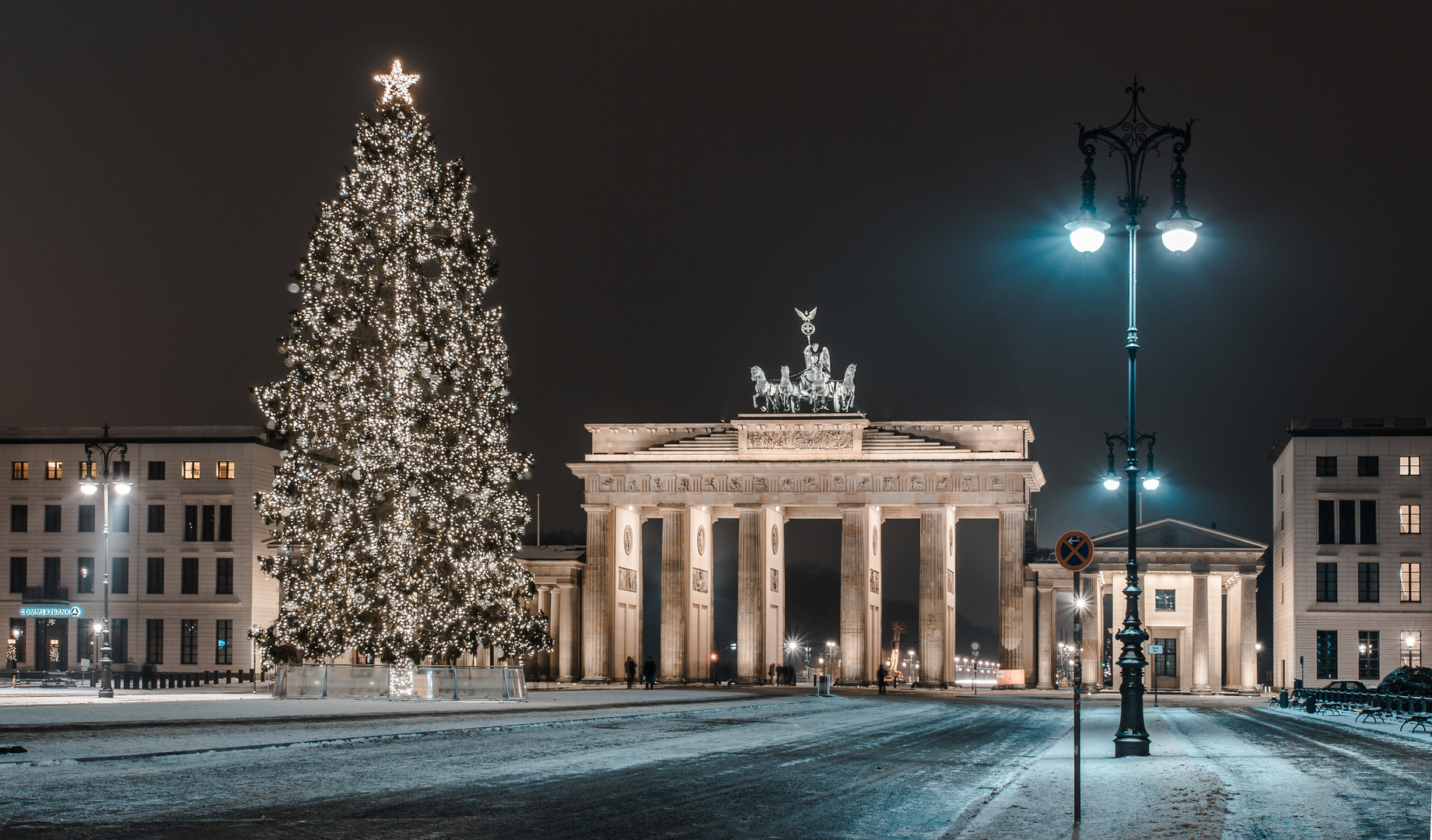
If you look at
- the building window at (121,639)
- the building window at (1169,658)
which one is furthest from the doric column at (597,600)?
the building window at (1169,658)

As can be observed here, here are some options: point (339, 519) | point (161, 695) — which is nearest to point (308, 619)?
point (339, 519)

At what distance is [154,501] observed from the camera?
8681 cm

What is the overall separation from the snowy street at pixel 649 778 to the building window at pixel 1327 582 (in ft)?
160

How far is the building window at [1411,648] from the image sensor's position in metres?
81.7

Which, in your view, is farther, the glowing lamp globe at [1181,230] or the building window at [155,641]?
the building window at [155,641]

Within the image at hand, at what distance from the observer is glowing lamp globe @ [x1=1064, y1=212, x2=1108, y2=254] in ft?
79.0

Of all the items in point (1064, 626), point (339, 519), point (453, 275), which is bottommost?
point (1064, 626)

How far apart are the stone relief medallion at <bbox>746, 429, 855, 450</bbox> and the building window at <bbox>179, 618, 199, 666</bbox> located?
1301 inches

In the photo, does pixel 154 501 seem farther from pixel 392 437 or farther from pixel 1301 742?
pixel 1301 742

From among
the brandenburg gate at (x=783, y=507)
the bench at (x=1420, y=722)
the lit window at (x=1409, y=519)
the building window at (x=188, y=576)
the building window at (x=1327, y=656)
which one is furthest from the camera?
the building window at (x=188, y=576)

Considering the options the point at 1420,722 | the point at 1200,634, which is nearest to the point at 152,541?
the point at 1200,634

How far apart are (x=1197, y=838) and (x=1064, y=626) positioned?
115 metres

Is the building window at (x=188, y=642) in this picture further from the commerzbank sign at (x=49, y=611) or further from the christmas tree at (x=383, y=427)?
the christmas tree at (x=383, y=427)

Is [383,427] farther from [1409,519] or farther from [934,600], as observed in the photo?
[1409,519]
